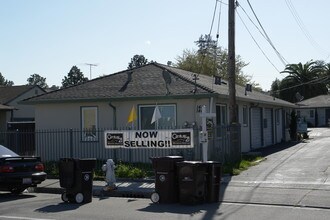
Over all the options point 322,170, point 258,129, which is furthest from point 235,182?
point 258,129

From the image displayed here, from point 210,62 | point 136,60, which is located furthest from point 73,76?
point 210,62

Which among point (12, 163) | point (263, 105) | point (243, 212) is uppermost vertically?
point (263, 105)

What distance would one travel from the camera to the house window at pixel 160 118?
1927cm

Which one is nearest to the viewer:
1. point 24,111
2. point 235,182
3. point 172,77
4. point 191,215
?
point 191,215

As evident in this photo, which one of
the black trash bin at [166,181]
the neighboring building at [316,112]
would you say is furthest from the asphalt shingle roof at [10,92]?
the neighboring building at [316,112]

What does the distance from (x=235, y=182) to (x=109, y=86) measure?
876cm

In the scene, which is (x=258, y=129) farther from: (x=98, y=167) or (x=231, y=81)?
(x=98, y=167)

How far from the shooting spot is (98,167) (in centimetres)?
1820

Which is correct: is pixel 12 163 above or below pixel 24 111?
below

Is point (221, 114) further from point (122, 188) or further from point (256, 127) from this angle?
point (122, 188)

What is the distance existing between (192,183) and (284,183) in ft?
12.8

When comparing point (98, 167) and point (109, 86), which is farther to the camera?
point (109, 86)

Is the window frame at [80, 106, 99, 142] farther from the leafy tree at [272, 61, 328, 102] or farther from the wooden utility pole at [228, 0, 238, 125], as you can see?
the leafy tree at [272, 61, 328, 102]

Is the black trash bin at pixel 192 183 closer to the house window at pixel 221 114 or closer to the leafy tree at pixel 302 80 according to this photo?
the house window at pixel 221 114
